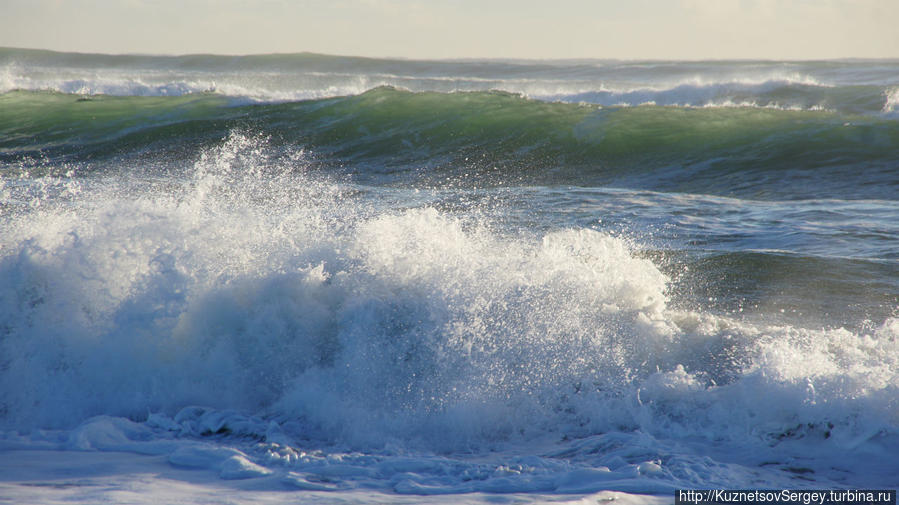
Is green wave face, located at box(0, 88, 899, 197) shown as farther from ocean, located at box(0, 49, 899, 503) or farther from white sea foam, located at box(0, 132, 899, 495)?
white sea foam, located at box(0, 132, 899, 495)

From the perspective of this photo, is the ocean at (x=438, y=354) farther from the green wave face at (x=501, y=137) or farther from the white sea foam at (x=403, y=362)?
the green wave face at (x=501, y=137)

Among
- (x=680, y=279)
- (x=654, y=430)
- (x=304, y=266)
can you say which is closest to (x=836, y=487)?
(x=654, y=430)

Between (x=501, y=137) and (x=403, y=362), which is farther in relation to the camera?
(x=501, y=137)

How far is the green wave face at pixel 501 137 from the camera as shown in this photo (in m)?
11.4

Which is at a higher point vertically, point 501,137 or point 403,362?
point 501,137

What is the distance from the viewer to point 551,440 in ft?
12.4

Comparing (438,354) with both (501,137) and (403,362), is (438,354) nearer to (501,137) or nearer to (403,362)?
(403,362)

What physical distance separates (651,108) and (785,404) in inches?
514

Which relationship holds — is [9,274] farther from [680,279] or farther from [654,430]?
[680,279]

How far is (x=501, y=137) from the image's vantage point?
14.1 m

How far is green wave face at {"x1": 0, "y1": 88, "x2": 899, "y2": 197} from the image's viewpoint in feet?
37.3

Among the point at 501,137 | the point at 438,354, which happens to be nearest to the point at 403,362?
the point at 438,354

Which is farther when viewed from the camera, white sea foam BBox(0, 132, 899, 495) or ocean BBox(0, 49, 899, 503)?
white sea foam BBox(0, 132, 899, 495)

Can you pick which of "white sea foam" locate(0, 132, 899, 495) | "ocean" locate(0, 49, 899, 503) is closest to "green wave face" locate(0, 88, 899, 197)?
"ocean" locate(0, 49, 899, 503)
